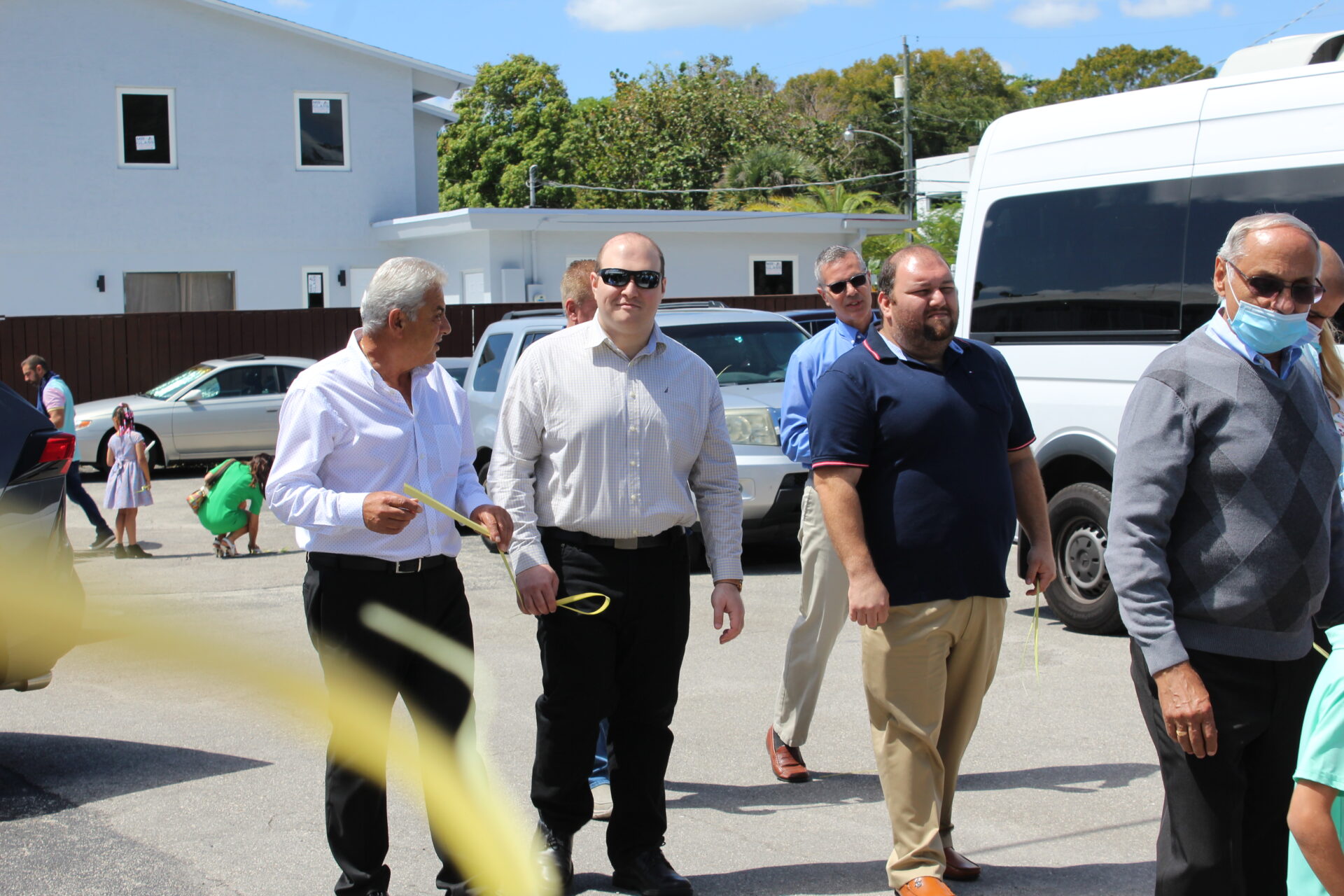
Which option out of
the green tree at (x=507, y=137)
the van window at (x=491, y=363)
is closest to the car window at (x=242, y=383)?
the van window at (x=491, y=363)

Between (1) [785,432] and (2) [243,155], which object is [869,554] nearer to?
(1) [785,432]

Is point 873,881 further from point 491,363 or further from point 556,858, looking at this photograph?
point 491,363

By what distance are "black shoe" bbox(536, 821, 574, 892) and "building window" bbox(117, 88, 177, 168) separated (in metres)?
23.7

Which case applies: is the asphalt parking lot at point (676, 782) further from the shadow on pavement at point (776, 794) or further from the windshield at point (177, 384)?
the windshield at point (177, 384)

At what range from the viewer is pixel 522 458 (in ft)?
13.6

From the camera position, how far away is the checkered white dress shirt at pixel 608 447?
13.4 ft

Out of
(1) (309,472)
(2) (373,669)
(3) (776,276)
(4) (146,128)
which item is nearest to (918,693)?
(2) (373,669)

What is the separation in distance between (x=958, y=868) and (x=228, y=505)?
8.88 metres

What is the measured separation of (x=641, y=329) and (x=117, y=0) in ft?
79.9

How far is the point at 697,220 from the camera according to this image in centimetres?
2706

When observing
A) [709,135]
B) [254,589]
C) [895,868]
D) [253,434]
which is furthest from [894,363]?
[709,135]

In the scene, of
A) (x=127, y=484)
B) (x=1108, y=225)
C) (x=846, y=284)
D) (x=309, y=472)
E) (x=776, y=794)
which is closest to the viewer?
(x=309, y=472)

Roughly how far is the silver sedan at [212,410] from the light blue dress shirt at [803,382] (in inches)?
539

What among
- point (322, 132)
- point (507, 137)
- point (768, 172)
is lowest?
point (322, 132)
